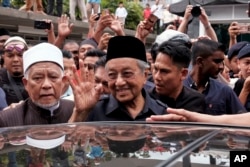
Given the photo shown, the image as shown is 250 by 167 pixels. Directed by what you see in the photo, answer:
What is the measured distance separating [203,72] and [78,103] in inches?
57.8

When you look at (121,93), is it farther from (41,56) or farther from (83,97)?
(41,56)

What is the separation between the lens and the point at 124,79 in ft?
9.34

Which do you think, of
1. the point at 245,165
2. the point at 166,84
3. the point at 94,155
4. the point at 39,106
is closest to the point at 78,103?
the point at 39,106

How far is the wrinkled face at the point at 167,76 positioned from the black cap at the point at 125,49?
42 cm

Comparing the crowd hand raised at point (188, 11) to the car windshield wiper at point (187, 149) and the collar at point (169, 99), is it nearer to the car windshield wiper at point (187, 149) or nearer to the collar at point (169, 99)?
the collar at point (169, 99)

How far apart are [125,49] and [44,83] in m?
0.56

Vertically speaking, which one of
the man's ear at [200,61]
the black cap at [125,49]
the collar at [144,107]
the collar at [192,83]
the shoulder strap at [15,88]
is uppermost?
the black cap at [125,49]

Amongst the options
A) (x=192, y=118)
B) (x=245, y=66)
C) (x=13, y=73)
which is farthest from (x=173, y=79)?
(x=13, y=73)

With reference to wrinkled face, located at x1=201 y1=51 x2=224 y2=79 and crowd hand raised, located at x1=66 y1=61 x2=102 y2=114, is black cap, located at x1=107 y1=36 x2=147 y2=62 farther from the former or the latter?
wrinkled face, located at x1=201 y1=51 x2=224 y2=79

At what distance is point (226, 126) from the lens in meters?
1.91

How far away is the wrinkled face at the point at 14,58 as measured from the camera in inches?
183

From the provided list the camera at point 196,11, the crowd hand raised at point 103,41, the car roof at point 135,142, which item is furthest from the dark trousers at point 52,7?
the car roof at point 135,142

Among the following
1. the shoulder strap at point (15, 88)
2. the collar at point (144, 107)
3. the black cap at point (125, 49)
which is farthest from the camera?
the shoulder strap at point (15, 88)

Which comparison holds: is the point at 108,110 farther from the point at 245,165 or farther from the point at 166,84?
the point at 245,165
